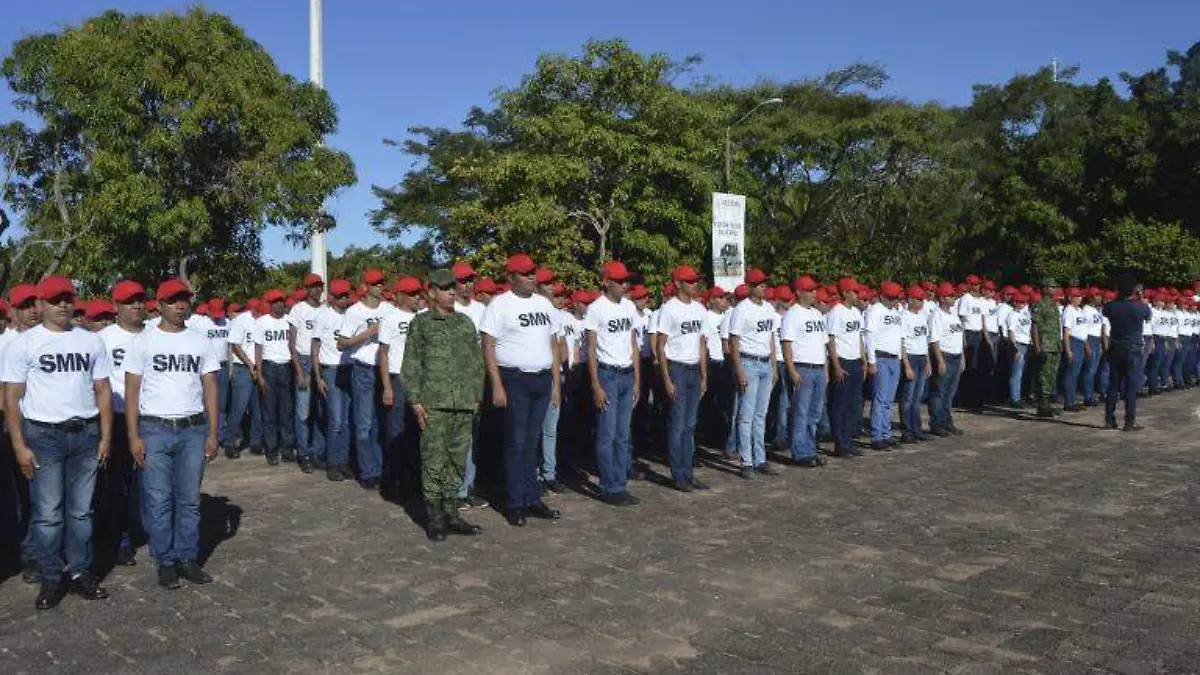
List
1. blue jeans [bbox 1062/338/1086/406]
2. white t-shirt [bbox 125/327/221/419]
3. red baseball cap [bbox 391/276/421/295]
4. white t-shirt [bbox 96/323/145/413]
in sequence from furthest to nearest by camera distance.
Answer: blue jeans [bbox 1062/338/1086/406] → red baseball cap [bbox 391/276/421/295] → white t-shirt [bbox 96/323/145/413] → white t-shirt [bbox 125/327/221/419]

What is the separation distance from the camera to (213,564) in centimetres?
664

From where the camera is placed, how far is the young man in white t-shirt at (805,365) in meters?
10.0

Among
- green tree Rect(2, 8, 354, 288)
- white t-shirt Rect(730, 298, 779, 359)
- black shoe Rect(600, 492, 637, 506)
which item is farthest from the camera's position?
green tree Rect(2, 8, 354, 288)

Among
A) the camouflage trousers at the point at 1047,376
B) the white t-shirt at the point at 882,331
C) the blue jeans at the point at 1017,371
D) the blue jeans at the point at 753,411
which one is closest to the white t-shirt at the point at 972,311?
the blue jeans at the point at 1017,371

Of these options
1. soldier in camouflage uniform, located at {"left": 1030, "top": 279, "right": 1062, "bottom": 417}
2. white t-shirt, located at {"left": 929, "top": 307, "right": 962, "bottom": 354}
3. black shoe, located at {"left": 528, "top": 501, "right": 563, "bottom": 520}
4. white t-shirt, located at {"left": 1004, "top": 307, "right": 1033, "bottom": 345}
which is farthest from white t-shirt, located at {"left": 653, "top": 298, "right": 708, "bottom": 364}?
white t-shirt, located at {"left": 1004, "top": 307, "right": 1033, "bottom": 345}

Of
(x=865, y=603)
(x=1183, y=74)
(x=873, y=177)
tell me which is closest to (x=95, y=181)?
(x=865, y=603)

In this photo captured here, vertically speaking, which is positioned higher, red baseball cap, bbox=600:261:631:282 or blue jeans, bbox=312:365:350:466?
red baseball cap, bbox=600:261:631:282

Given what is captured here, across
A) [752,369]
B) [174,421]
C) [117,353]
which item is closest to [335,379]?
[117,353]

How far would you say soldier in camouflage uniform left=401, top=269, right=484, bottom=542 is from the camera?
7.34m

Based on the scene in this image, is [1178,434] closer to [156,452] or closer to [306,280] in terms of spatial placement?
[306,280]

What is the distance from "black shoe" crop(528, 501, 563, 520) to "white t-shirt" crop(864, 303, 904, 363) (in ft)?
15.8

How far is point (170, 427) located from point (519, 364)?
2.56 metres

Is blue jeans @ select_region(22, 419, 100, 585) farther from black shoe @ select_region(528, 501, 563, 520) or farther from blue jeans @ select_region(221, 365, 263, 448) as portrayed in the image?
blue jeans @ select_region(221, 365, 263, 448)

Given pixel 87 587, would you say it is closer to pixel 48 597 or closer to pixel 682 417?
pixel 48 597
